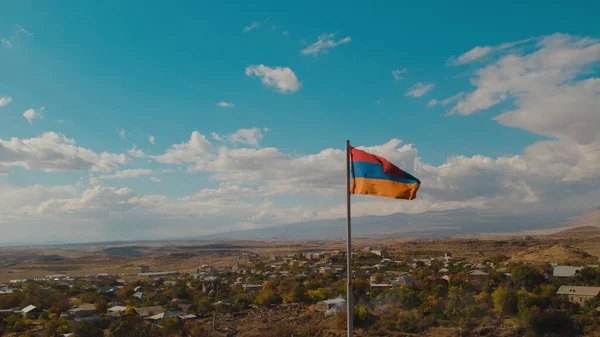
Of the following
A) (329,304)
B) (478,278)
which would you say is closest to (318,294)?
(329,304)

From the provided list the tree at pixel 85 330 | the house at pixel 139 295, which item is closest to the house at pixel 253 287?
the house at pixel 139 295

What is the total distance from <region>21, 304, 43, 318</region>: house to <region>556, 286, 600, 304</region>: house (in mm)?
40484

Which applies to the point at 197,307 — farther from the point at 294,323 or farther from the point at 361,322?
the point at 361,322

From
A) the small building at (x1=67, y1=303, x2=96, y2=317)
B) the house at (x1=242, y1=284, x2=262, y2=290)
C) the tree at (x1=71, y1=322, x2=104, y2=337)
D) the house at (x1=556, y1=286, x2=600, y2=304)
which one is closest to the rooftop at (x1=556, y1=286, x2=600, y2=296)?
the house at (x1=556, y1=286, x2=600, y2=304)

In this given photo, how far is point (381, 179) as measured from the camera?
10.8m

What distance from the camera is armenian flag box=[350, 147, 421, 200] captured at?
1075cm

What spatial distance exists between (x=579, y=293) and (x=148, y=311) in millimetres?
31681

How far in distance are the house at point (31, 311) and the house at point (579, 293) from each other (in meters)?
40.5

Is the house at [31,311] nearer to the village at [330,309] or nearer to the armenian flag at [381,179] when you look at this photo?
the village at [330,309]

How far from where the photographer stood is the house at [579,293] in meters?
29.3

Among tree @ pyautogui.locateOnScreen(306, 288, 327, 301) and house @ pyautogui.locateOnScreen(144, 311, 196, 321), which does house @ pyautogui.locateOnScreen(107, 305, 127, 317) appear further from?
tree @ pyautogui.locateOnScreen(306, 288, 327, 301)

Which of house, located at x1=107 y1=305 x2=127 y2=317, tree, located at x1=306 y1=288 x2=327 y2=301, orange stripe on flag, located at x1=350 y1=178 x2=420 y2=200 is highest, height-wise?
orange stripe on flag, located at x1=350 y1=178 x2=420 y2=200

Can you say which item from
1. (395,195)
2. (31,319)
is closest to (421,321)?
(395,195)

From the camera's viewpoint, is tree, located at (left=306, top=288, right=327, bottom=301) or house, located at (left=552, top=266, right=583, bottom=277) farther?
house, located at (left=552, top=266, right=583, bottom=277)
